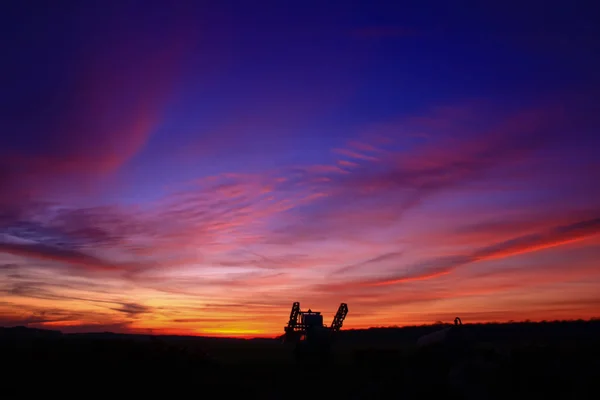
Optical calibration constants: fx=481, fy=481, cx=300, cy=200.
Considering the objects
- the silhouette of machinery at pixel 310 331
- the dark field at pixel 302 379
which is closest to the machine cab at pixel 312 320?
the silhouette of machinery at pixel 310 331

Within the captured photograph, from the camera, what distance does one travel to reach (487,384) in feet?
58.5

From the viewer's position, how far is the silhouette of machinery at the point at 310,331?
132 feet

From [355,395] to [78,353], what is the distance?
1375 cm

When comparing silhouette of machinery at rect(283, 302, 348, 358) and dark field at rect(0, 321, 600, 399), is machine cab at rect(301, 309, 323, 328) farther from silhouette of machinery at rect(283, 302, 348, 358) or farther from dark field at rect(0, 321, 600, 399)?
dark field at rect(0, 321, 600, 399)

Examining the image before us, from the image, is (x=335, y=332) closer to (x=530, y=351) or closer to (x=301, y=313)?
(x=301, y=313)

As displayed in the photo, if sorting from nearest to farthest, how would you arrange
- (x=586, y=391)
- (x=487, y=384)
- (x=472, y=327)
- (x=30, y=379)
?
(x=586, y=391)
(x=487, y=384)
(x=30, y=379)
(x=472, y=327)

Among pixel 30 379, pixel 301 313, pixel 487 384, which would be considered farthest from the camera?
pixel 301 313

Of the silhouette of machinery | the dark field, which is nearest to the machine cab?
the silhouette of machinery

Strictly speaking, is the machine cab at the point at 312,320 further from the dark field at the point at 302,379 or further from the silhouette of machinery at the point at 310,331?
the dark field at the point at 302,379

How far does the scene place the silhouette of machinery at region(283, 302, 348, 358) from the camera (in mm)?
40281

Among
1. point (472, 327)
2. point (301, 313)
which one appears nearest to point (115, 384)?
point (301, 313)

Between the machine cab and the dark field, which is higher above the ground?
the machine cab

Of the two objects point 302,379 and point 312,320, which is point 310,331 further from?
point 302,379

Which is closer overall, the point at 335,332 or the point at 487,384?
the point at 487,384
